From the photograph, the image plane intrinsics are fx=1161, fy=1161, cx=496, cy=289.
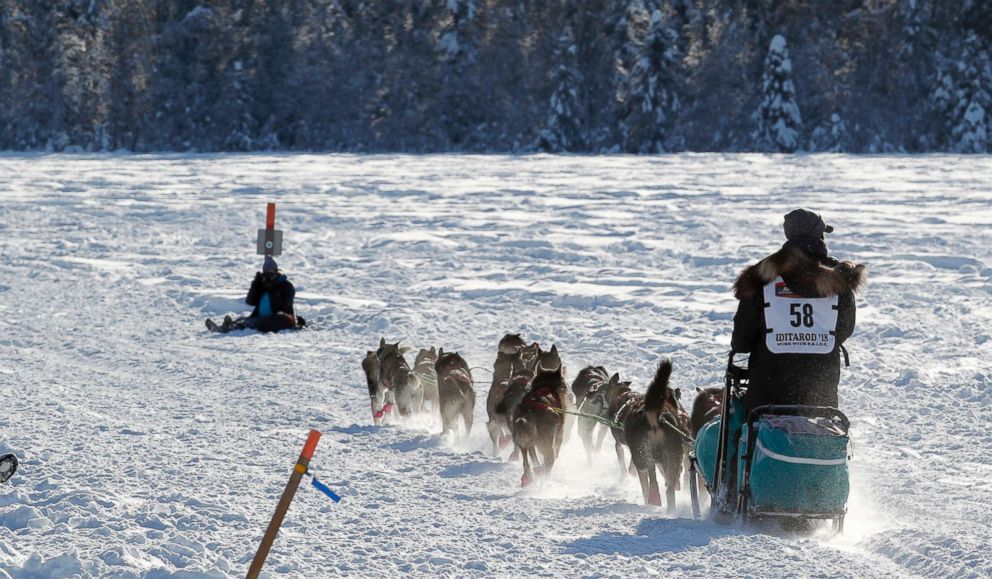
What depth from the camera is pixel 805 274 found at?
4754 millimetres

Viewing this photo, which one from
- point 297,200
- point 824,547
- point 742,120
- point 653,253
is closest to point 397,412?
point 824,547

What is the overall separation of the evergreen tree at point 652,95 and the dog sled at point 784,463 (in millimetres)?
43119

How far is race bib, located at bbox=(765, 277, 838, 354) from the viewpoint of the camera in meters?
4.80

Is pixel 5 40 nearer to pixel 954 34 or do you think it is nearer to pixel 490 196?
pixel 490 196

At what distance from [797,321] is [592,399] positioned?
8.34 ft

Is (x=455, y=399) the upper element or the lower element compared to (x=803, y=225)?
lower

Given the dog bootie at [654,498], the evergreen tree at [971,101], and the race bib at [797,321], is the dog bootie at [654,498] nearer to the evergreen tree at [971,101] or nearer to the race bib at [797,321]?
the race bib at [797,321]

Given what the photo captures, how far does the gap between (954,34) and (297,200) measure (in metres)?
34.4

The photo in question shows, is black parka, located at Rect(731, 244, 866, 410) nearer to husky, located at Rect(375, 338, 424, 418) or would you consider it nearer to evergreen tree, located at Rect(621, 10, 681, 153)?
husky, located at Rect(375, 338, 424, 418)

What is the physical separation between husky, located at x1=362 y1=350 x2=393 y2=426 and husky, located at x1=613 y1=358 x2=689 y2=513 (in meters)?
2.60

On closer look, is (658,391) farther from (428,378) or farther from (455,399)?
(428,378)

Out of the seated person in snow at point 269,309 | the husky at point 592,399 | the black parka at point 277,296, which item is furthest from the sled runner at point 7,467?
the black parka at point 277,296

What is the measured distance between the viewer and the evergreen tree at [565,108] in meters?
49.3

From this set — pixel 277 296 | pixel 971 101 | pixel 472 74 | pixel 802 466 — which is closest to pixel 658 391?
pixel 802 466
